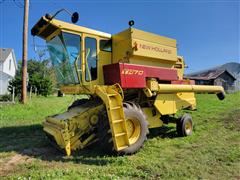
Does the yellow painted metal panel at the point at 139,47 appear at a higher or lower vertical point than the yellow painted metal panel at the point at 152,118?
higher

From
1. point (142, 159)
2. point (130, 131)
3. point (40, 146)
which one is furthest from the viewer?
point (40, 146)

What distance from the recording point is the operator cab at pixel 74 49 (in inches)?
234

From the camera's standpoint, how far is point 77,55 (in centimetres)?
610

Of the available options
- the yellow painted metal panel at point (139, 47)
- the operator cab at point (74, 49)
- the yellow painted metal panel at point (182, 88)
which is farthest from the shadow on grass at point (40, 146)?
the yellow painted metal panel at point (139, 47)

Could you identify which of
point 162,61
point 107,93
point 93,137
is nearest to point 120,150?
point 93,137

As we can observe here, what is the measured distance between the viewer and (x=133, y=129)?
6039 mm

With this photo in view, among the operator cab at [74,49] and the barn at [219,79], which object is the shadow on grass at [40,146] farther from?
the barn at [219,79]

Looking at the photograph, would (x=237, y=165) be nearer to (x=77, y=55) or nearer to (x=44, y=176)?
(x=44, y=176)

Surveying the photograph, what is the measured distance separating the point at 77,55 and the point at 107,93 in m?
1.22

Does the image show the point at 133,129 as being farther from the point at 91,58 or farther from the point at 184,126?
the point at 184,126

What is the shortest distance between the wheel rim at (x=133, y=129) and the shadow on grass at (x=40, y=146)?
767mm

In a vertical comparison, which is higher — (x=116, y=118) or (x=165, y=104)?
(x=165, y=104)

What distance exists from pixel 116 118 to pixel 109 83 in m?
1.14

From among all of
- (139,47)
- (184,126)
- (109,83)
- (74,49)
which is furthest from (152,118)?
(74,49)
